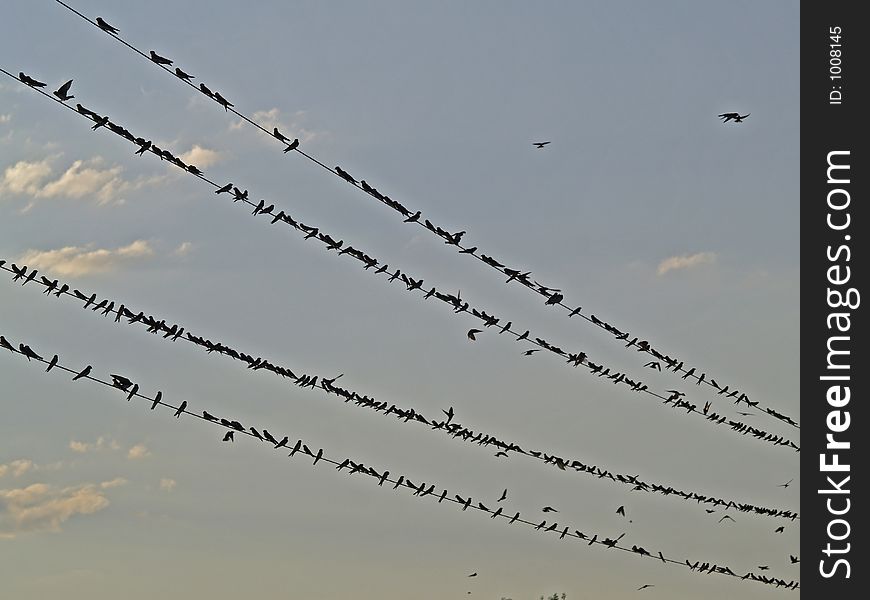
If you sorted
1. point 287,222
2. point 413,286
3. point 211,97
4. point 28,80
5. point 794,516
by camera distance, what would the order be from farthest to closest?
1. point 794,516
2. point 413,286
3. point 287,222
4. point 211,97
5. point 28,80

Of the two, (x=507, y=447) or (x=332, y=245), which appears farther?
(x=507, y=447)

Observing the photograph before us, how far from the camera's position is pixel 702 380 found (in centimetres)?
2272

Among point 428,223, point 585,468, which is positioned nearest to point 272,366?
point 428,223

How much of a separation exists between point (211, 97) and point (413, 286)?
3906 millimetres

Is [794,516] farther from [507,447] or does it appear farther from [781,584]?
[507,447]

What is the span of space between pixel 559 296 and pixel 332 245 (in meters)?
3.99

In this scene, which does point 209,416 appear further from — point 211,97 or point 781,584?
point 781,584

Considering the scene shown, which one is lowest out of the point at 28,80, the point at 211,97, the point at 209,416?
the point at 209,416

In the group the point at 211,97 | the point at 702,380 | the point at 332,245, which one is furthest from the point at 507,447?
the point at 211,97

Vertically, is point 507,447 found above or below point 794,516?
below

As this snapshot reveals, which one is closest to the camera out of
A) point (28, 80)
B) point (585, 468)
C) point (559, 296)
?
point (28, 80)

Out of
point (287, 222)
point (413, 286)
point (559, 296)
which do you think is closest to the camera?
point (287, 222)

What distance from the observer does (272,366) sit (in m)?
17.2
